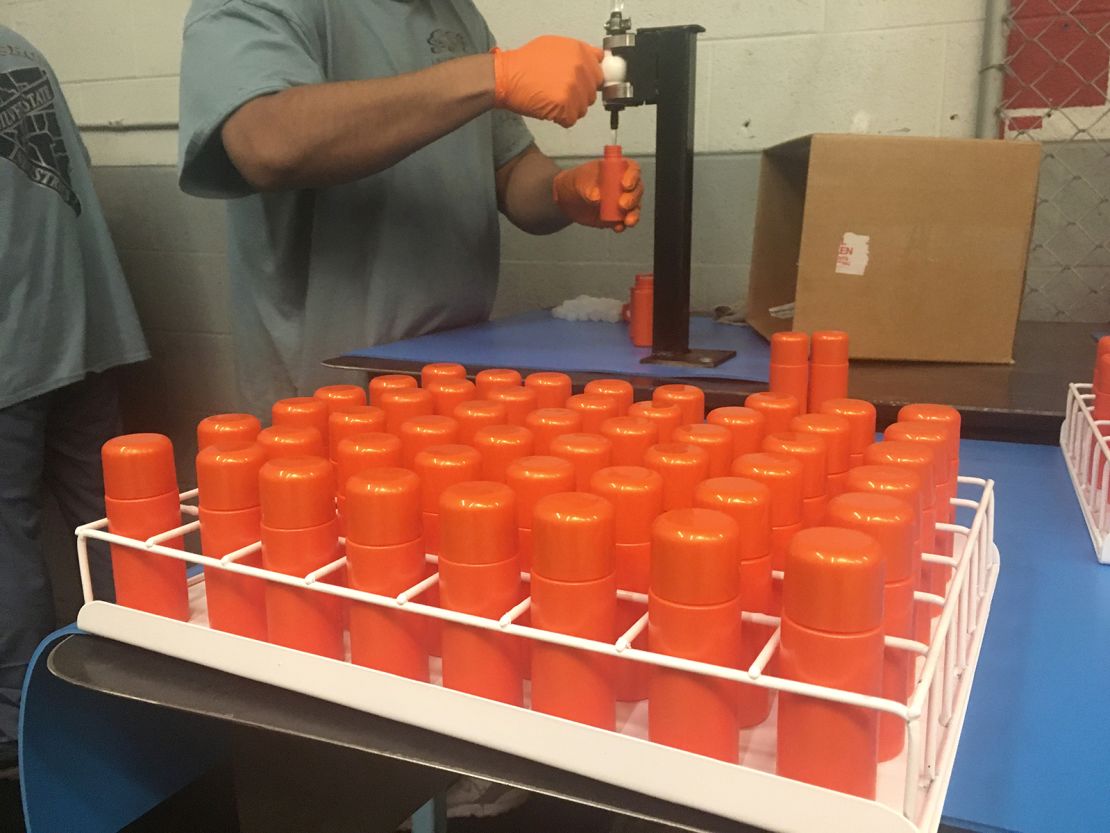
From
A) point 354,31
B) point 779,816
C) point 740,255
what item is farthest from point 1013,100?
point 779,816

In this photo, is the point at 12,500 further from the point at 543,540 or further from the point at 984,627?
the point at 984,627

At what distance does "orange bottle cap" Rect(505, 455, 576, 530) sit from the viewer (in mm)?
498

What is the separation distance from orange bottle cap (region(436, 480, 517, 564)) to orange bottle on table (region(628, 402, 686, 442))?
0.61ft

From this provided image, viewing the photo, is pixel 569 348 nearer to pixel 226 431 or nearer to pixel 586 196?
pixel 586 196

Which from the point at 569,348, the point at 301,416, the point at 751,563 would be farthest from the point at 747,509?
the point at 569,348

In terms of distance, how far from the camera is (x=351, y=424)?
0.62 metres

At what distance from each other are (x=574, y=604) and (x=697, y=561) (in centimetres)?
7

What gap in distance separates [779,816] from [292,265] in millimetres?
1333

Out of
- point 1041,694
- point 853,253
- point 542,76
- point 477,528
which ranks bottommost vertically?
point 1041,694

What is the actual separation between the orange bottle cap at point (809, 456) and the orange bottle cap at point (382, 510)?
0.23 metres

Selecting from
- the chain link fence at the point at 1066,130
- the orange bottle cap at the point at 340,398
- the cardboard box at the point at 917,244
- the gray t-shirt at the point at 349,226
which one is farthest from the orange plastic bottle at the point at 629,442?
the chain link fence at the point at 1066,130

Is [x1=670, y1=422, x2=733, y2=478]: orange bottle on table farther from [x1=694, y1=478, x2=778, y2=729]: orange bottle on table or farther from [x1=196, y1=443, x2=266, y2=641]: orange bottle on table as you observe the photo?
[x1=196, y1=443, x2=266, y2=641]: orange bottle on table

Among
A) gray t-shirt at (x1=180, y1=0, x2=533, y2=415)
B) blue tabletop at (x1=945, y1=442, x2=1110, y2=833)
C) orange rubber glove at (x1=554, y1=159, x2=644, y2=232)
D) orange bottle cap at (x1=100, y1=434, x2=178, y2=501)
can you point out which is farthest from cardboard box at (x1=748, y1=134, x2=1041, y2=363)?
orange bottle cap at (x1=100, y1=434, x2=178, y2=501)

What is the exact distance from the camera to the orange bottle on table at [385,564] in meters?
0.47
